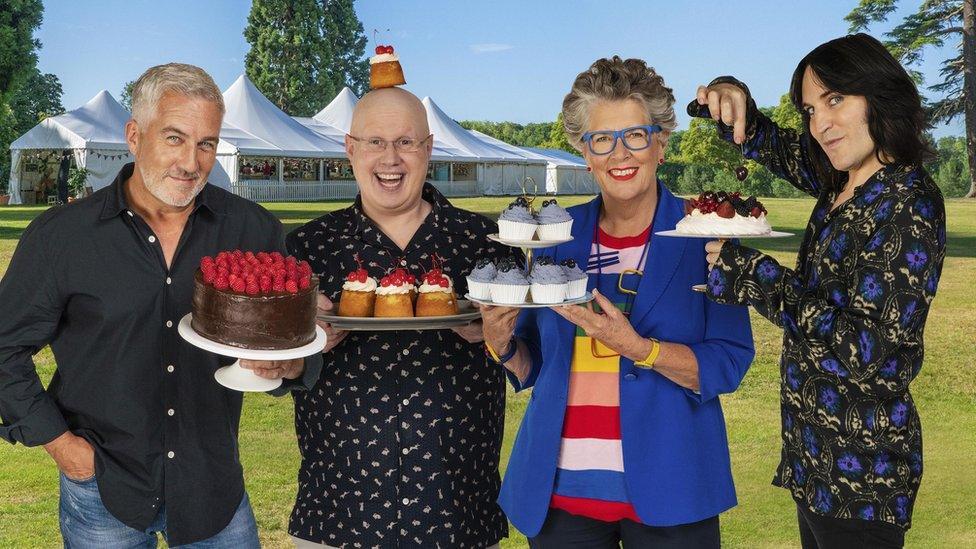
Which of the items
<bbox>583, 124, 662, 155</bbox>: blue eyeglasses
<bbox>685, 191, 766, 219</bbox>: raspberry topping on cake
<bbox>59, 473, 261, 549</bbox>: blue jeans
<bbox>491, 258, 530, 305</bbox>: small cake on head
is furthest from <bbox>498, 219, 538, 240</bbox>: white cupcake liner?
<bbox>59, 473, 261, 549</bbox>: blue jeans

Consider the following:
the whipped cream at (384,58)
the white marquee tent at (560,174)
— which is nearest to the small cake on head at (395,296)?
the whipped cream at (384,58)

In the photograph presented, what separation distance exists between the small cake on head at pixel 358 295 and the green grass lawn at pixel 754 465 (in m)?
2.74

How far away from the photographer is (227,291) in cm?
270

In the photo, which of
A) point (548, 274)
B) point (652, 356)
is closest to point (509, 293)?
point (548, 274)

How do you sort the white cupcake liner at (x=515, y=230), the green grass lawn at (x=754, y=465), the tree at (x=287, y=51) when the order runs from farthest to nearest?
the tree at (x=287, y=51), the green grass lawn at (x=754, y=465), the white cupcake liner at (x=515, y=230)

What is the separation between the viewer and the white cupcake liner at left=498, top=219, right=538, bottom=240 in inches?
117

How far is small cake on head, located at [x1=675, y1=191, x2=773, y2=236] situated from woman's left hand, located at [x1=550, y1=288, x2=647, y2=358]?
0.34 m

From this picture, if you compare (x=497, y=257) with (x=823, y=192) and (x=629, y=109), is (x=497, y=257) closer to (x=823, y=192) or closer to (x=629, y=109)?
(x=629, y=109)

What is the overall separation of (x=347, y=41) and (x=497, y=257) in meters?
60.1

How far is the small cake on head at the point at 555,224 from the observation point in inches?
113

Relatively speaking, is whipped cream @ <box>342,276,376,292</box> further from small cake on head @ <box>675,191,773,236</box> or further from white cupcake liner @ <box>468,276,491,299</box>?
small cake on head @ <box>675,191,773,236</box>

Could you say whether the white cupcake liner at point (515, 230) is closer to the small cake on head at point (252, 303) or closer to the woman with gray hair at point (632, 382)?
the woman with gray hair at point (632, 382)

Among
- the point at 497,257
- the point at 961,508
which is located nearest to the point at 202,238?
the point at 497,257

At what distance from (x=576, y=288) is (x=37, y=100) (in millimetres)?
62897
